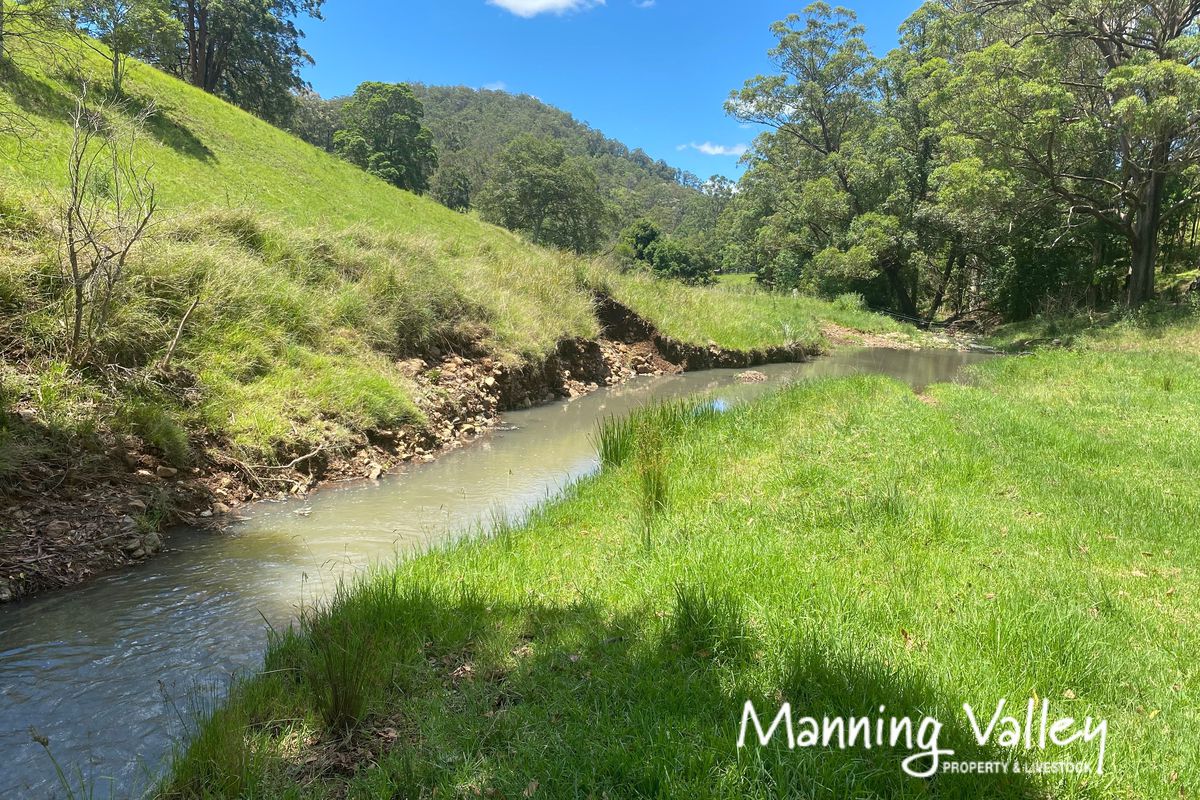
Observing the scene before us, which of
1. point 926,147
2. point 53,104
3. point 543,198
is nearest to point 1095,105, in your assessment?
point 926,147

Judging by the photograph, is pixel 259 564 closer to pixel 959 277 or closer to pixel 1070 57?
pixel 1070 57

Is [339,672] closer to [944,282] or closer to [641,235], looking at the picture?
[944,282]

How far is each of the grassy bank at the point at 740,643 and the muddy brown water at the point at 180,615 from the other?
50 cm

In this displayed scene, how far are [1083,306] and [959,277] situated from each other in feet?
35.5

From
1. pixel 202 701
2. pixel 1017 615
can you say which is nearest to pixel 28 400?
pixel 202 701

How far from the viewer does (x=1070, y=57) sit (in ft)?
71.6

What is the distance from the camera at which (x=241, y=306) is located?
8.94 m

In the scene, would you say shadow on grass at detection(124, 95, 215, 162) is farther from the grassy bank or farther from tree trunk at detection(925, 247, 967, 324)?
tree trunk at detection(925, 247, 967, 324)

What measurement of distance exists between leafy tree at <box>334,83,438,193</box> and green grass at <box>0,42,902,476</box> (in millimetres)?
44996

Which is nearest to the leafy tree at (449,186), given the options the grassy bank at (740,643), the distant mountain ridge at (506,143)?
the distant mountain ridge at (506,143)

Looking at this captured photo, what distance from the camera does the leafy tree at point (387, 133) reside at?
63.1 m

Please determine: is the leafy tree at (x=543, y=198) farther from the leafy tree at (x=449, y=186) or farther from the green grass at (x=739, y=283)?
the leafy tree at (x=449, y=186)

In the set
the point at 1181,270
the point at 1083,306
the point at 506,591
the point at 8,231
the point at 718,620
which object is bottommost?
the point at 506,591

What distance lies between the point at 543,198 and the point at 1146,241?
147 feet
